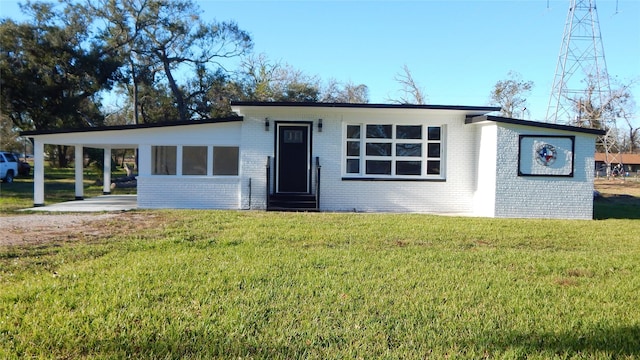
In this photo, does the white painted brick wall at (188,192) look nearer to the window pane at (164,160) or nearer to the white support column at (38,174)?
the window pane at (164,160)

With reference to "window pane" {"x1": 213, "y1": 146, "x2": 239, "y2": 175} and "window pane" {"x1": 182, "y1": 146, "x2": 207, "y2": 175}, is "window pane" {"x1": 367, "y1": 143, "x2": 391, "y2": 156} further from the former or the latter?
"window pane" {"x1": 182, "y1": 146, "x2": 207, "y2": 175}

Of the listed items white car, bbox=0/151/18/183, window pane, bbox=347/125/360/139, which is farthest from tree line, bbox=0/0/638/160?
window pane, bbox=347/125/360/139

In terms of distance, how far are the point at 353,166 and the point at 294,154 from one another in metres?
1.73

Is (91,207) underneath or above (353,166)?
underneath

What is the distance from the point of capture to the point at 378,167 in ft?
43.4

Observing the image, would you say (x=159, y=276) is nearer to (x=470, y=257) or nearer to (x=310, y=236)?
(x=310, y=236)

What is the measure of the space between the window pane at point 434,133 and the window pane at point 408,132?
0.28 m

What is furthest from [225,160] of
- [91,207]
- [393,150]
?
[393,150]

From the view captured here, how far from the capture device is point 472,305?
4574 mm

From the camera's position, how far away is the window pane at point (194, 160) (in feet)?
42.7

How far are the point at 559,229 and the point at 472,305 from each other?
6.39 m

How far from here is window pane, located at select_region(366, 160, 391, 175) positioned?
1321cm

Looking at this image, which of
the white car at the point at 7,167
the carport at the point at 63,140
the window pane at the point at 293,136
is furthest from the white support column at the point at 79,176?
the white car at the point at 7,167

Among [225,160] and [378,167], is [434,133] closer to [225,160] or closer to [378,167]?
[378,167]
